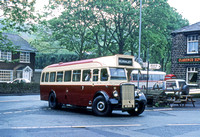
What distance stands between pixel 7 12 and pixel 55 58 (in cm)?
3383

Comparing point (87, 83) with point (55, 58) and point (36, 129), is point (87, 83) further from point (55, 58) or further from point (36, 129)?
point (55, 58)

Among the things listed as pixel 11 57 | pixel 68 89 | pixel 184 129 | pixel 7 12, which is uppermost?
pixel 7 12

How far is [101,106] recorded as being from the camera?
1271cm

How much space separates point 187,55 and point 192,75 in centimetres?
213

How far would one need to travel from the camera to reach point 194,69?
29250 millimetres

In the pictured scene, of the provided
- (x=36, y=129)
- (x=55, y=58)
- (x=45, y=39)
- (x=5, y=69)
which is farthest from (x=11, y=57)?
(x=36, y=129)

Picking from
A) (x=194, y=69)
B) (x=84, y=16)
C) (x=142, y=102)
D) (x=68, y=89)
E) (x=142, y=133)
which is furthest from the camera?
(x=84, y=16)

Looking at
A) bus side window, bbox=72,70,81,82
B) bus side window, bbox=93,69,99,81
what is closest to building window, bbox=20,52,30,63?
bus side window, bbox=72,70,81,82

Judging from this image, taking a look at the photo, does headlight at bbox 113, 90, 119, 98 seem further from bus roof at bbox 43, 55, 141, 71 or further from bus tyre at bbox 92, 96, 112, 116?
bus roof at bbox 43, 55, 141, 71

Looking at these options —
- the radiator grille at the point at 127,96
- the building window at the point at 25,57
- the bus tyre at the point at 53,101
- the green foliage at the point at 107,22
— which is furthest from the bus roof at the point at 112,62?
the building window at the point at 25,57

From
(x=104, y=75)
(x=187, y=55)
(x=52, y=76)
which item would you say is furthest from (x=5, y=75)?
(x=104, y=75)

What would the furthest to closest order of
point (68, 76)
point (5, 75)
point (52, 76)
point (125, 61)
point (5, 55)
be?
1. point (5, 75)
2. point (5, 55)
3. point (52, 76)
4. point (68, 76)
5. point (125, 61)

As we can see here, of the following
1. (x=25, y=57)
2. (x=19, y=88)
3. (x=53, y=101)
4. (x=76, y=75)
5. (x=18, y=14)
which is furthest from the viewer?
(x=25, y=57)

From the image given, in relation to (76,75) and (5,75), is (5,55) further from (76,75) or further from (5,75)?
(76,75)
